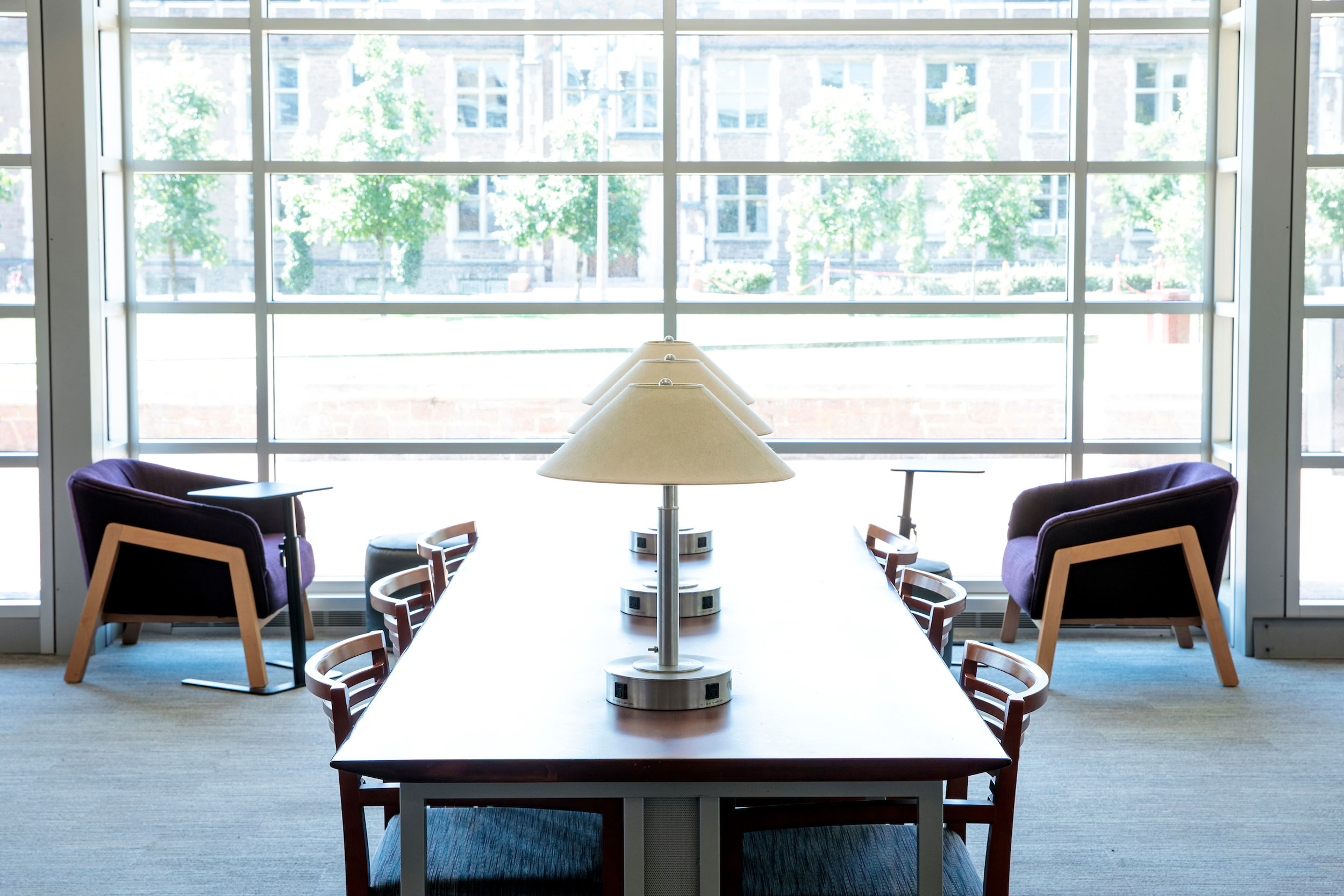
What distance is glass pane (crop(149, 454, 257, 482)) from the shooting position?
21.0ft

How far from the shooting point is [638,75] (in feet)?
20.6

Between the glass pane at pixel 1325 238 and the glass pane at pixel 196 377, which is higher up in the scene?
the glass pane at pixel 1325 238

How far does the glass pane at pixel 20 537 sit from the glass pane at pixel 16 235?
82 cm

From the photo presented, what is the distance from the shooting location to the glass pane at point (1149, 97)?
6230 mm

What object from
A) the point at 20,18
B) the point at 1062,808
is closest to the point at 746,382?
the point at 1062,808

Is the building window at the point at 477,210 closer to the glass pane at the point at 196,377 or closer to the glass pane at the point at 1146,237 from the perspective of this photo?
the glass pane at the point at 196,377

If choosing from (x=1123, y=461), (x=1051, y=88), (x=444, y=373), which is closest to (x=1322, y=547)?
(x=1123, y=461)

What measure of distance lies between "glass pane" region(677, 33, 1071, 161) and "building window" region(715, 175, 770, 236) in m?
0.12

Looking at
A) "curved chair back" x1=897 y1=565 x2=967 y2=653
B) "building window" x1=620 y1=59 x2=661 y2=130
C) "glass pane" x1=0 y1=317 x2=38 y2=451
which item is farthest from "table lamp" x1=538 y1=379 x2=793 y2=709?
"glass pane" x1=0 y1=317 x2=38 y2=451

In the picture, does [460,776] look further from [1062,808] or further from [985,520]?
[985,520]

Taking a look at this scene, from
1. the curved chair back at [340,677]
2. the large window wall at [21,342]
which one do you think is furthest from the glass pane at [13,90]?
the curved chair back at [340,677]

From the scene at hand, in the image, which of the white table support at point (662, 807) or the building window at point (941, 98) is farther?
the building window at point (941, 98)

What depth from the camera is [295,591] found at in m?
5.42

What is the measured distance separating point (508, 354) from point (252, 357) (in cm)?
125
